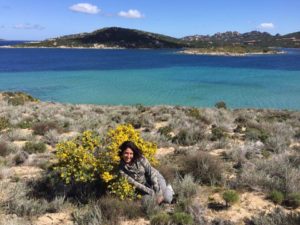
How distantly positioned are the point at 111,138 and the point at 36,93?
31.2 metres

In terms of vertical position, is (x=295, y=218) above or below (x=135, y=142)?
below

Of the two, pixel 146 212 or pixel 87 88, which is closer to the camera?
pixel 146 212

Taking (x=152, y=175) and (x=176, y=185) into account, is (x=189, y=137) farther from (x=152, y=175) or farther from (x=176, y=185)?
(x=152, y=175)

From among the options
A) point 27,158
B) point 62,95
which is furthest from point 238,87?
point 27,158

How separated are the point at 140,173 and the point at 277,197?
2.54 meters

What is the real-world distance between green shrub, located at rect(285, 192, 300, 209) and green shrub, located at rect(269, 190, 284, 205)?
0.11 metres

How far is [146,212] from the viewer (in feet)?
20.2

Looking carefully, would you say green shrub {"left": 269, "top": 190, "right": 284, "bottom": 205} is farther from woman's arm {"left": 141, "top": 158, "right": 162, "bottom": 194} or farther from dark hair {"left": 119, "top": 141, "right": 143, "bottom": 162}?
dark hair {"left": 119, "top": 141, "right": 143, "bottom": 162}

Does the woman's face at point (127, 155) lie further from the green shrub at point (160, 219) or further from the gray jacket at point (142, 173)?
the green shrub at point (160, 219)

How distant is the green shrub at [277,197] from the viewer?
21.8 feet

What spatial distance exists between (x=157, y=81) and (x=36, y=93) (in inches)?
641

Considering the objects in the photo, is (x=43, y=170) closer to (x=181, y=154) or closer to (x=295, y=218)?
(x=181, y=154)

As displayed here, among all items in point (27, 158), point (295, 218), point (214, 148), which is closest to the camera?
point (295, 218)

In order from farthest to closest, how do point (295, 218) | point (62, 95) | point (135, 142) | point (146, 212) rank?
point (62, 95)
point (135, 142)
point (146, 212)
point (295, 218)
